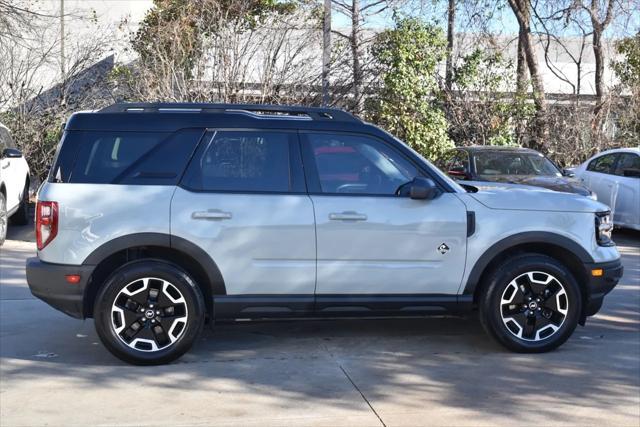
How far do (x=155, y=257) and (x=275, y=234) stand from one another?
0.93 metres

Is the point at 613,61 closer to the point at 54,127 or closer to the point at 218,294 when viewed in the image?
the point at 54,127

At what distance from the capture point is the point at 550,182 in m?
12.0

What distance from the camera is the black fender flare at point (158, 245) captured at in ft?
19.3

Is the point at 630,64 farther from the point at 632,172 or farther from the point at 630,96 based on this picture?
the point at 632,172

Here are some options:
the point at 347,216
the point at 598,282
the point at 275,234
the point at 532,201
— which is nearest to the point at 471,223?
the point at 532,201

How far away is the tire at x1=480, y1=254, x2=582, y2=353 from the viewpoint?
6.29m

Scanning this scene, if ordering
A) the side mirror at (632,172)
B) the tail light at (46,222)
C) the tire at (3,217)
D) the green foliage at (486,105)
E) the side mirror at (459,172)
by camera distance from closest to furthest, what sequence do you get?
the tail light at (46,222) < the tire at (3,217) < the side mirror at (459,172) < the side mirror at (632,172) < the green foliage at (486,105)

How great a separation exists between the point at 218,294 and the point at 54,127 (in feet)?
34.2

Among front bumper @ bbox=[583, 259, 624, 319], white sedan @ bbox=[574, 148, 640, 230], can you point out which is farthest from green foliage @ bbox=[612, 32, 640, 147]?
front bumper @ bbox=[583, 259, 624, 319]

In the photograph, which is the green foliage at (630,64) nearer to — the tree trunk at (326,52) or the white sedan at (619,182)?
the white sedan at (619,182)

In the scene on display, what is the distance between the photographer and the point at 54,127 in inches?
603

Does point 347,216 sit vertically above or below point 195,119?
below

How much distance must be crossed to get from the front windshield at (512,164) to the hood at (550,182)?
25 cm

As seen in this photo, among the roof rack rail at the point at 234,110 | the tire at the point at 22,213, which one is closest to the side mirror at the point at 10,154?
the tire at the point at 22,213
